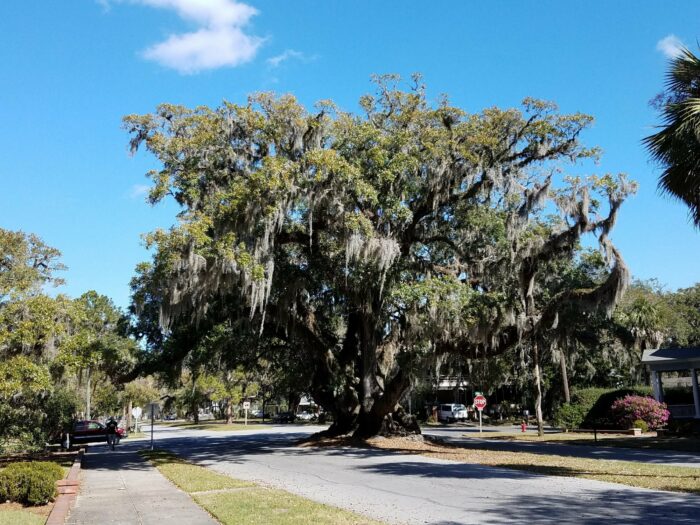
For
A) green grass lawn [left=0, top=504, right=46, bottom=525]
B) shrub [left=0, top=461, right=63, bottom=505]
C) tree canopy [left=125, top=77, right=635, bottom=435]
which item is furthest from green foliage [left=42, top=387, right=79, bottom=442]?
green grass lawn [left=0, top=504, right=46, bottom=525]

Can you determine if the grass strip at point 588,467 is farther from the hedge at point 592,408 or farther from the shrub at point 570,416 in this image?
the shrub at point 570,416

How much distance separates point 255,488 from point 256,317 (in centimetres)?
1054

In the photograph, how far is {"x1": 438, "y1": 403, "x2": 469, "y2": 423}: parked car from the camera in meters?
52.8

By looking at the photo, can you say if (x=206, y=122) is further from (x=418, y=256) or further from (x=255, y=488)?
(x=255, y=488)

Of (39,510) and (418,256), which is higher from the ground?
(418,256)

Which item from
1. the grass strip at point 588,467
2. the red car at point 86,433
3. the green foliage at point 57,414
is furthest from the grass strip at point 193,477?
the red car at point 86,433

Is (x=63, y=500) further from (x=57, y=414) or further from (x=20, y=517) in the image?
(x=57, y=414)

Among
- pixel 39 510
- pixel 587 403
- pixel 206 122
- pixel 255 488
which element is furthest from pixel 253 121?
pixel 587 403

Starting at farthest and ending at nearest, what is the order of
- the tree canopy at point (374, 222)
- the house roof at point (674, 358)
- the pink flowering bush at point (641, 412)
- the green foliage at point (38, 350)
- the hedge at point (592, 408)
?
1. the hedge at point (592, 408)
2. the house roof at point (674, 358)
3. the pink flowering bush at point (641, 412)
4. the tree canopy at point (374, 222)
5. the green foliage at point (38, 350)

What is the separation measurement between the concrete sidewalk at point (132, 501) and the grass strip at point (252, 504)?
0.94ft

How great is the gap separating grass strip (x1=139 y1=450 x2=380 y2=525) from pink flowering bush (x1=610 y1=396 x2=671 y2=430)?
21.7m

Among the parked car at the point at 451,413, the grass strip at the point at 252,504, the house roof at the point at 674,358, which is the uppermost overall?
the house roof at the point at 674,358

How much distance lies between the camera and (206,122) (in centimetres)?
1923

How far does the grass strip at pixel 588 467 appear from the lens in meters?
11.6
